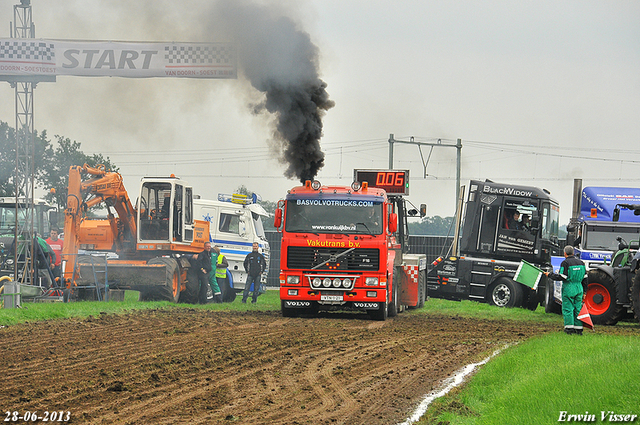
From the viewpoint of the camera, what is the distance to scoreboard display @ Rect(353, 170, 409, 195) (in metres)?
21.5

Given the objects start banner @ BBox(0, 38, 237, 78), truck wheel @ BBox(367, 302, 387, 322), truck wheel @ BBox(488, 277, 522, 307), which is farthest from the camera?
truck wheel @ BBox(488, 277, 522, 307)

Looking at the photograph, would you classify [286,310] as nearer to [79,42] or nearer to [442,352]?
[442,352]

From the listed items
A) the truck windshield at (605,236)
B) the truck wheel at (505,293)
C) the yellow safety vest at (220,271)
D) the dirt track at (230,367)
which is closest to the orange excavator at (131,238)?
the yellow safety vest at (220,271)

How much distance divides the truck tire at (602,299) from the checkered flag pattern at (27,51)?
1620cm

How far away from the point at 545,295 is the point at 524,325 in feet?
18.2

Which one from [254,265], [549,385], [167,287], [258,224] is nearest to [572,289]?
[549,385]

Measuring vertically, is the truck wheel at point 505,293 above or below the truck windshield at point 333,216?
below

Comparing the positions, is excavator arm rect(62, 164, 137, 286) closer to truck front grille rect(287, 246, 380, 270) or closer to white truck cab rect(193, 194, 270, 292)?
white truck cab rect(193, 194, 270, 292)

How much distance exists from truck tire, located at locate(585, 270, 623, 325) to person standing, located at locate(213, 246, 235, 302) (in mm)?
11272

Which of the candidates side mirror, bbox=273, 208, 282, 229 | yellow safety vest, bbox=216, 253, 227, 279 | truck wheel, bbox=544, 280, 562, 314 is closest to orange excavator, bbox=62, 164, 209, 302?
yellow safety vest, bbox=216, 253, 227, 279

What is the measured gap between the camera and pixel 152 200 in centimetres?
2256

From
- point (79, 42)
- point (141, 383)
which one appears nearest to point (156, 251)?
point (79, 42)

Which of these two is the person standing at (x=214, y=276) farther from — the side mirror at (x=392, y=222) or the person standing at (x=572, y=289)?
the person standing at (x=572, y=289)

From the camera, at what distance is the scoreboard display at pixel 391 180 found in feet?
70.4
